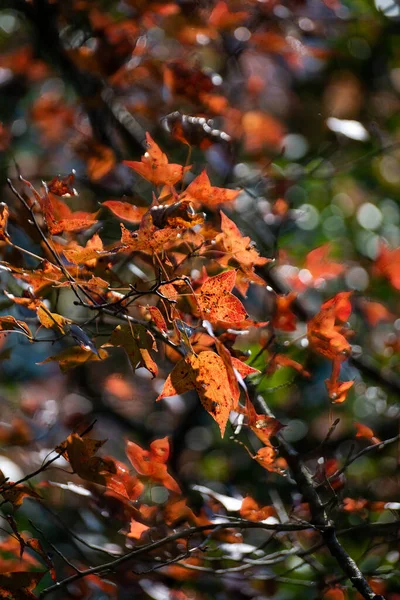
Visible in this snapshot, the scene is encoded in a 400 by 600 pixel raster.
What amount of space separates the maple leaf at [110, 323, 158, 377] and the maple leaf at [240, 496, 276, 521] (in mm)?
A: 315

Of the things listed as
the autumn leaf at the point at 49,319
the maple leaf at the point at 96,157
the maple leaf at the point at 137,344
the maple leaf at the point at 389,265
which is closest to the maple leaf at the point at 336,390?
the maple leaf at the point at 137,344

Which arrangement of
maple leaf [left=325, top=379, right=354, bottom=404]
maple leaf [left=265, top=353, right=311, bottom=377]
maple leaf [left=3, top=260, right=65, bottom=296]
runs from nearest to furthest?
maple leaf [left=3, top=260, right=65, bottom=296]
maple leaf [left=325, top=379, right=354, bottom=404]
maple leaf [left=265, top=353, right=311, bottom=377]

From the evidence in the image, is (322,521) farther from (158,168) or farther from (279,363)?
(158,168)

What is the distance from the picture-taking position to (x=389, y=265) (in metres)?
1.68

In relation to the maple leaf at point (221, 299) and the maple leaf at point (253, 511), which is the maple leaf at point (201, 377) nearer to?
the maple leaf at point (221, 299)

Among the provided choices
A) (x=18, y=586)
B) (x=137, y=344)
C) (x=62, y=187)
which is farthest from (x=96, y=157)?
(x=18, y=586)

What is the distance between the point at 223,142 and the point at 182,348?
0.50m

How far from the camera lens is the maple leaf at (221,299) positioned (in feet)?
2.37

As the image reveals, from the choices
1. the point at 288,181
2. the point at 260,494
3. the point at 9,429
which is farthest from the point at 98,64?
the point at 260,494

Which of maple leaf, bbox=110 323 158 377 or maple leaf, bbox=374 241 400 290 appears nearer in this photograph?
A: maple leaf, bbox=110 323 158 377

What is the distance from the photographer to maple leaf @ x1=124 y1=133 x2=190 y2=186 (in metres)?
0.87

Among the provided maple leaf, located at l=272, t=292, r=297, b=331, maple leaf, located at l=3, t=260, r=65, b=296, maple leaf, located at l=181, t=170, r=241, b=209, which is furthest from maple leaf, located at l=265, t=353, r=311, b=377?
maple leaf, located at l=3, t=260, r=65, b=296

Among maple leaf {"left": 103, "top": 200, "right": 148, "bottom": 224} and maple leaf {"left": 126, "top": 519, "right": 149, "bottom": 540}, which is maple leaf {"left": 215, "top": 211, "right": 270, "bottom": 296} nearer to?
maple leaf {"left": 103, "top": 200, "right": 148, "bottom": 224}

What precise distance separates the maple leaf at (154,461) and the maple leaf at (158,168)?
410 mm
